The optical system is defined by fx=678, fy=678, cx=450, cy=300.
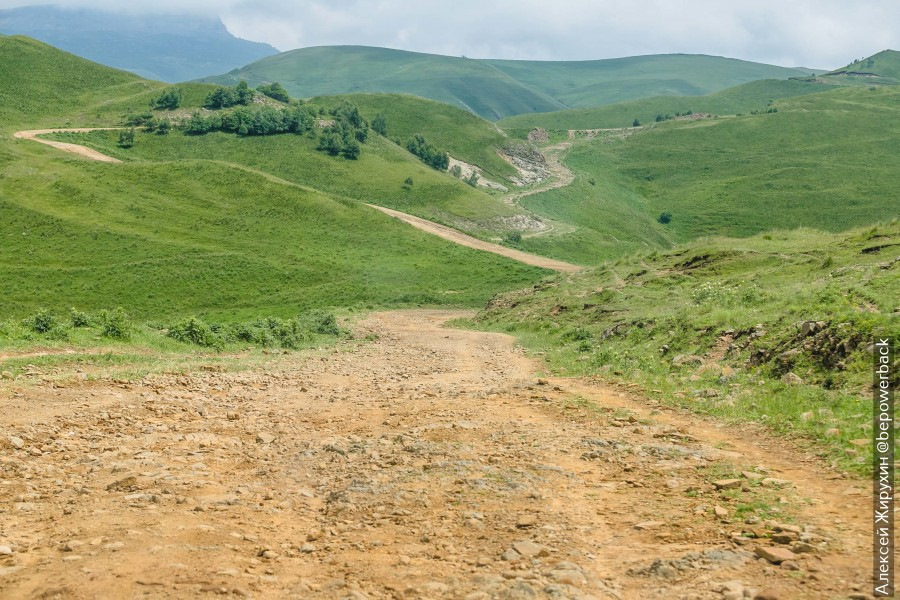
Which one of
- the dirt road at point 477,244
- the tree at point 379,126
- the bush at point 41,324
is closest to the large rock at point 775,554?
the bush at point 41,324

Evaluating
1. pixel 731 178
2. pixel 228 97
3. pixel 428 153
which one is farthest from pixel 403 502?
pixel 731 178

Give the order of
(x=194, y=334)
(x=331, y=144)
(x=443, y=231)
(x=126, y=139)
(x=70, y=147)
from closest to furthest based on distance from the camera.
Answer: (x=194, y=334) → (x=443, y=231) → (x=70, y=147) → (x=126, y=139) → (x=331, y=144)

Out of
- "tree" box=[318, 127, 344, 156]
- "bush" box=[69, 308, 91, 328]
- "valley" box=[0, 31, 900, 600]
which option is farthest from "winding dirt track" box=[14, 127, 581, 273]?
"bush" box=[69, 308, 91, 328]

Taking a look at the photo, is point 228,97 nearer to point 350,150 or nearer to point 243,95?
point 243,95

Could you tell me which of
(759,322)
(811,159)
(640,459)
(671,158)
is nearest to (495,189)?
(671,158)

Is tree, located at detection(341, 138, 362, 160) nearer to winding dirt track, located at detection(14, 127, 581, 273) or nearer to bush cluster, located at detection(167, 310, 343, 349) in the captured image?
winding dirt track, located at detection(14, 127, 581, 273)

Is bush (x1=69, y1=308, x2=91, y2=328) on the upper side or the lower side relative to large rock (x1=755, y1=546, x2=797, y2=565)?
lower

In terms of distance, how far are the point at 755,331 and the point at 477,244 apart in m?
60.0

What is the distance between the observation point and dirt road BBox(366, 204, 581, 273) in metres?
70.5

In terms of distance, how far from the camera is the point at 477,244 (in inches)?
2992

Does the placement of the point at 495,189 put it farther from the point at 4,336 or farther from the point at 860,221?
the point at 4,336

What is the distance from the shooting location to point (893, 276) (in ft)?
55.3

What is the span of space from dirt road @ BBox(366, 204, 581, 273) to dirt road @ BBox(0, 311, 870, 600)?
5609 centimetres

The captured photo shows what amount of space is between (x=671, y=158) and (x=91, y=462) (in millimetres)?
152446
